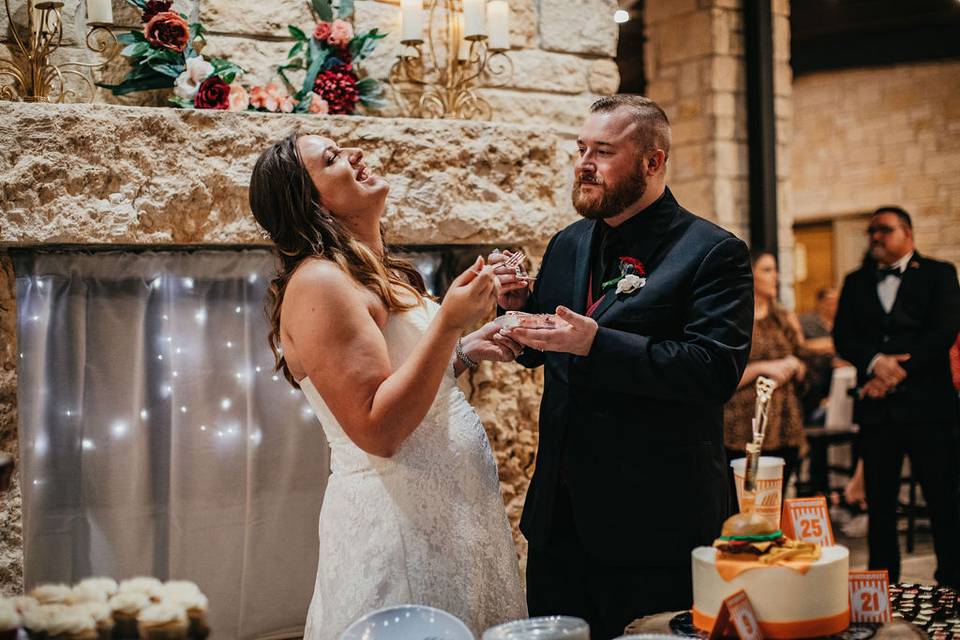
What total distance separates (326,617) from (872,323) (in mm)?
3620

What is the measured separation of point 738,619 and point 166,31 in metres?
2.58

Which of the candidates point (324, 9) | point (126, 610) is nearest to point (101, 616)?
point (126, 610)

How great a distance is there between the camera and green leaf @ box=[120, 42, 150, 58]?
316 centimetres

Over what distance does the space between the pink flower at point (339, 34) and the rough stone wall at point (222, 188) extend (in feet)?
1.00

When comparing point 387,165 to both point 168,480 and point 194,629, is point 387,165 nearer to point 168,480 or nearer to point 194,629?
point 168,480

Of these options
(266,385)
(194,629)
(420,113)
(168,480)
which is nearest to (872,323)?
(420,113)

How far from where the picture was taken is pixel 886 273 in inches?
191

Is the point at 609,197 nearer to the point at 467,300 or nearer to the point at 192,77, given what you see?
the point at 467,300

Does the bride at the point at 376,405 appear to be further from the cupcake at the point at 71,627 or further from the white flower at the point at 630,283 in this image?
the cupcake at the point at 71,627

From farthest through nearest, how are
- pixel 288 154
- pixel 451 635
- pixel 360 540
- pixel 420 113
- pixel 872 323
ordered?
pixel 872 323 < pixel 420 113 < pixel 288 154 < pixel 360 540 < pixel 451 635

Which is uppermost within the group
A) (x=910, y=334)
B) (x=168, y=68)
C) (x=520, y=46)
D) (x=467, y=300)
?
(x=520, y=46)

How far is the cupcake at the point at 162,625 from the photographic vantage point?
1.18m

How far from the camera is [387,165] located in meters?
3.35

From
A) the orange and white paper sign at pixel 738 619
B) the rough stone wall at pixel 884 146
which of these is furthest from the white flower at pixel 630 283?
the rough stone wall at pixel 884 146
